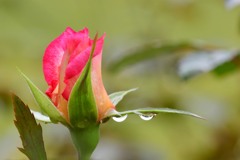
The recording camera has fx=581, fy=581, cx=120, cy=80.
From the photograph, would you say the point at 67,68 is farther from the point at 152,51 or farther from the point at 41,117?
the point at 152,51

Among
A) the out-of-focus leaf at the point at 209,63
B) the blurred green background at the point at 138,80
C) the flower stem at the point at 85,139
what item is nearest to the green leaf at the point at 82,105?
the flower stem at the point at 85,139

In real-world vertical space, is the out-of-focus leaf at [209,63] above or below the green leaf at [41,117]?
above

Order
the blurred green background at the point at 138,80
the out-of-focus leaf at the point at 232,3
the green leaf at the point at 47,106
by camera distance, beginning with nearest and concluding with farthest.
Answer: the green leaf at the point at 47,106
the out-of-focus leaf at the point at 232,3
the blurred green background at the point at 138,80

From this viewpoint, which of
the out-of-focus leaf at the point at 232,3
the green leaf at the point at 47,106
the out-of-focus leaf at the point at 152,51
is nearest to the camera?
the green leaf at the point at 47,106

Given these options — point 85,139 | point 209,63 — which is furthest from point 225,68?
point 85,139

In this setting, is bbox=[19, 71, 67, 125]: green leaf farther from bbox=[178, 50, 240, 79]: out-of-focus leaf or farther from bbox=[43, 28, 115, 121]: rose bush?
bbox=[178, 50, 240, 79]: out-of-focus leaf

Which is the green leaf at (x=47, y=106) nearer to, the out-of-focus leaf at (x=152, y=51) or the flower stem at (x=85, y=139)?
the flower stem at (x=85, y=139)

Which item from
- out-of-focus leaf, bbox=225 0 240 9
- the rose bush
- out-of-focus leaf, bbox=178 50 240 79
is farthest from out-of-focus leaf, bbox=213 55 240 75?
the rose bush

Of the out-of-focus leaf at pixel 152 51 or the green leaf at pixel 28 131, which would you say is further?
the out-of-focus leaf at pixel 152 51
